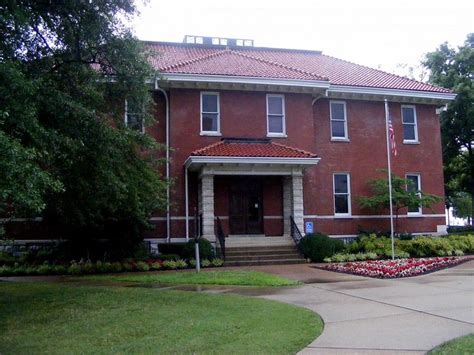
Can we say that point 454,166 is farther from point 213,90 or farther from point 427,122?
point 213,90

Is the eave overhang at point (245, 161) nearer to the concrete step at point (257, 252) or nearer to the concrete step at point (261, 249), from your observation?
the concrete step at point (261, 249)

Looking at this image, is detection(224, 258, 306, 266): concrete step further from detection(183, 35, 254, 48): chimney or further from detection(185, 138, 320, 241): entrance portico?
detection(183, 35, 254, 48): chimney

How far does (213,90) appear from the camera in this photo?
72.7ft

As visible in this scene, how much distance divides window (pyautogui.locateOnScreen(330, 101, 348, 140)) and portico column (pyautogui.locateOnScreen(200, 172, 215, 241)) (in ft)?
24.1

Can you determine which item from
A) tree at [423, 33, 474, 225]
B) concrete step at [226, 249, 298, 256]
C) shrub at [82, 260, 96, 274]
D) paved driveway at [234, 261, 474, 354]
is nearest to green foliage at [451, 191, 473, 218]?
tree at [423, 33, 474, 225]

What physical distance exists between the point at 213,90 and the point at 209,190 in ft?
15.9

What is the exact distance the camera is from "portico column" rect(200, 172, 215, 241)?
65.8 ft

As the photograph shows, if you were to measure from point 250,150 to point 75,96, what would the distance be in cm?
1005

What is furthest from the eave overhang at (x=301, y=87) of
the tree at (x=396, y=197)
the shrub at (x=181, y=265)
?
the shrub at (x=181, y=265)

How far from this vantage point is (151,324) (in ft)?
25.5

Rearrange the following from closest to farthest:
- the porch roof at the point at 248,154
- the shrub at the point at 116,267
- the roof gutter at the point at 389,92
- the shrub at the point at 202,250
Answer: the shrub at the point at 116,267 < the shrub at the point at 202,250 < the porch roof at the point at 248,154 < the roof gutter at the point at 389,92

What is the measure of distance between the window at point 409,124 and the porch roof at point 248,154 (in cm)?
659

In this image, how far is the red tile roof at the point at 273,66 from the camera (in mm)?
22234

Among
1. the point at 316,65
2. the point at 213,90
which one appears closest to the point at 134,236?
the point at 213,90
